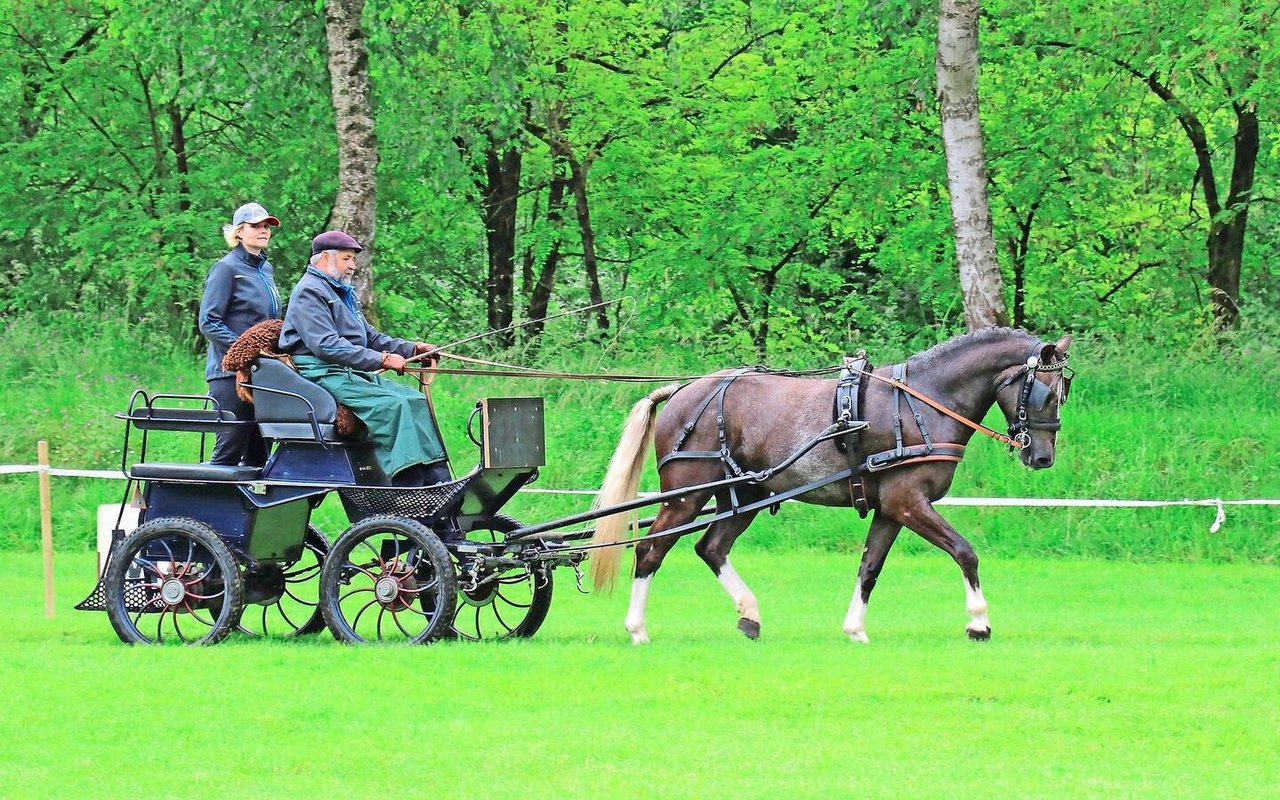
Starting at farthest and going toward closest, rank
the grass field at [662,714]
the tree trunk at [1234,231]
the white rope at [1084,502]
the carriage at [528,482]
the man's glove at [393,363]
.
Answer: the tree trunk at [1234,231] → the white rope at [1084,502] → the carriage at [528,482] → the man's glove at [393,363] → the grass field at [662,714]

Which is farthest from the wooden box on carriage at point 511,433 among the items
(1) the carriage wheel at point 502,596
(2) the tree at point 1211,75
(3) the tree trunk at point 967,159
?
(2) the tree at point 1211,75

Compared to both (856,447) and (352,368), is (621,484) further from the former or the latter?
(352,368)

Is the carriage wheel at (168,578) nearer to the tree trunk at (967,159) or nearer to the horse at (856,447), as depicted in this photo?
the horse at (856,447)

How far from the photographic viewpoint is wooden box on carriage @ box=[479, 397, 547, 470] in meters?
9.29

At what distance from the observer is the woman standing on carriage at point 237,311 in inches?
387

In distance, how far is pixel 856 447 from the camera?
9992mm

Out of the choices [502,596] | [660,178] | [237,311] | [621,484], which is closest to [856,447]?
[621,484]

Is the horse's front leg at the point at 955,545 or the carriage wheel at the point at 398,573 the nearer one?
the carriage wheel at the point at 398,573

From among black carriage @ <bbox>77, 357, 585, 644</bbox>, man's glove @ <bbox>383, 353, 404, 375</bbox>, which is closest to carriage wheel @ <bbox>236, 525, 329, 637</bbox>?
black carriage @ <bbox>77, 357, 585, 644</bbox>

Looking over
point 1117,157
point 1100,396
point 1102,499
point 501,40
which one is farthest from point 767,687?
point 1117,157

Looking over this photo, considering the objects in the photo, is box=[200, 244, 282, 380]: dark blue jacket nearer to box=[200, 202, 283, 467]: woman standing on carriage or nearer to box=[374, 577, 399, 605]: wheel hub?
box=[200, 202, 283, 467]: woman standing on carriage

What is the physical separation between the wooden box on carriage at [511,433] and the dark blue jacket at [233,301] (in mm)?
1633

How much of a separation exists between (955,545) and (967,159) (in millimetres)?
8088

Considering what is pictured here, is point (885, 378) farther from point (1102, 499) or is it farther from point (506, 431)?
point (1102, 499)
